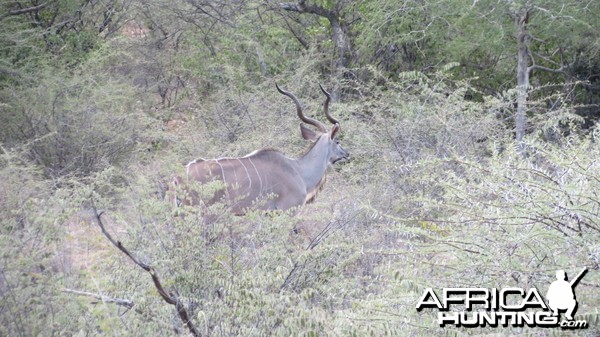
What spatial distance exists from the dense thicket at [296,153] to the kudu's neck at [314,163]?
27 cm

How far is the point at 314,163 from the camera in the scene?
23.5 ft

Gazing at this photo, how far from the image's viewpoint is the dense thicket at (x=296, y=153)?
3.05 meters

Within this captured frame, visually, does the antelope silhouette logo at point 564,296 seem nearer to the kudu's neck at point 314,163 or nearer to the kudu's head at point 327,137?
the kudu's neck at point 314,163

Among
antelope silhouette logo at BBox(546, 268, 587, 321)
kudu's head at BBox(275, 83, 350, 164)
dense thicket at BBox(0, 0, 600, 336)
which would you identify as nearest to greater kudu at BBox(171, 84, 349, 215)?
kudu's head at BBox(275, 83, 350, 164)

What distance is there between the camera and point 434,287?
299 centimetres

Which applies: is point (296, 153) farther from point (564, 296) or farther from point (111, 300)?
point (564, 296)

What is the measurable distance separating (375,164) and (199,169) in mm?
2427

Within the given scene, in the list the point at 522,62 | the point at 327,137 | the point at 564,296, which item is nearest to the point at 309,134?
the point at 327,137

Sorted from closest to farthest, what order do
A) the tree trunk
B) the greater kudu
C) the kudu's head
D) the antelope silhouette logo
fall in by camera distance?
1. the antelope silhouette logo
2. the greater kudu
3. the kudu's head
4. the tree trunk

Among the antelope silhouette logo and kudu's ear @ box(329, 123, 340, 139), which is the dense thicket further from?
kudu's ear @ box(329, 123, 340, 139)

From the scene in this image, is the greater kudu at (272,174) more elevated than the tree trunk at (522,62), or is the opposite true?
the tree trunk at (522,62)

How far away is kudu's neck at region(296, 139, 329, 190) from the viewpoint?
7031mm

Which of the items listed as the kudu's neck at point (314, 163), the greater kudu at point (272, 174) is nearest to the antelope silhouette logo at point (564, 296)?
the greater kudu at point (272, 174)

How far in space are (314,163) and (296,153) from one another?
1815 millimetres
